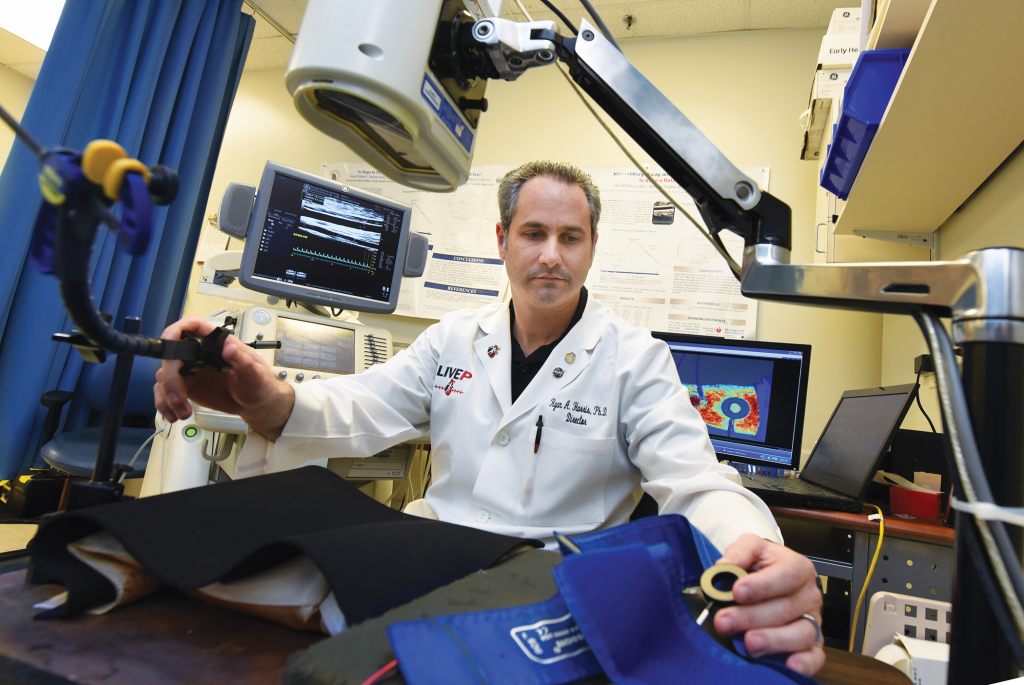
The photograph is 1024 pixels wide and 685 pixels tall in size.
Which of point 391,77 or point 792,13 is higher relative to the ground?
point 792,13

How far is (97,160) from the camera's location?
27 cm

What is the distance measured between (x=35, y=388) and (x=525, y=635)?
8.53 feet

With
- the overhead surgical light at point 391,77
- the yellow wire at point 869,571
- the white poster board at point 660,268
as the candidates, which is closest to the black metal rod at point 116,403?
the overhead surgical light at point 391,77

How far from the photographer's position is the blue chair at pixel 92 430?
5.89 feet

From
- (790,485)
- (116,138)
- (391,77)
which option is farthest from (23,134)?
(116,138)

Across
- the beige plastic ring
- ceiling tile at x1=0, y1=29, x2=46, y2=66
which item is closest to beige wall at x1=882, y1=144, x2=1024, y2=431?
the beige plastic ring

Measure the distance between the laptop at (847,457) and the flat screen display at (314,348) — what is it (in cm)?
116

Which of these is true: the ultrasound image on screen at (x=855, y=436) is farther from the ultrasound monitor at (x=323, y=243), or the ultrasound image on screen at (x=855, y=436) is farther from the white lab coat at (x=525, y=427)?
the ultrasound monitor at (x=323, y=243)

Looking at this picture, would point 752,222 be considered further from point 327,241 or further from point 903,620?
point 327,241

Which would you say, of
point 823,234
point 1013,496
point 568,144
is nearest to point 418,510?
point 1013,496

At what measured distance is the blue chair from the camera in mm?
1796

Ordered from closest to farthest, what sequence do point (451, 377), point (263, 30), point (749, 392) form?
point (451, 377) → point (749, 392) → point (263, 30)

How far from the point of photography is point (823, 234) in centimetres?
206

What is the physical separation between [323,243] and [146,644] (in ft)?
5.12
